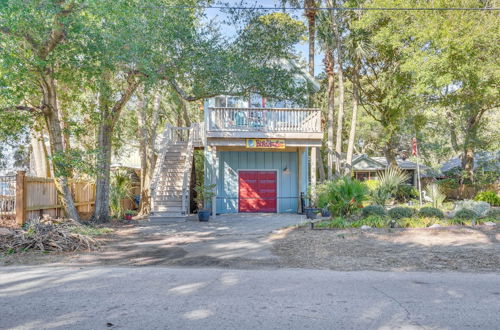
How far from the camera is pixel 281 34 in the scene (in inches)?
552

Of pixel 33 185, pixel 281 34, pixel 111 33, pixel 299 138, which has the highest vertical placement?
pixel 281 34

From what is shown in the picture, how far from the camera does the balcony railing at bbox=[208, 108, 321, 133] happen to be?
16.2m

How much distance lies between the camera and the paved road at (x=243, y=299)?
3924 mm

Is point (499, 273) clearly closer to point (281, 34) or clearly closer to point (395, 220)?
point (395, 220)

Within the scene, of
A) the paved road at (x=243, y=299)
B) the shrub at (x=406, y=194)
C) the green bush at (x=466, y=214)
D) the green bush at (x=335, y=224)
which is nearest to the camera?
the paved road at (x=243, y=299)

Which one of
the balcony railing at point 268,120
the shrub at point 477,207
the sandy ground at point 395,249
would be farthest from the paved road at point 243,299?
the balcony railing at point 268,120

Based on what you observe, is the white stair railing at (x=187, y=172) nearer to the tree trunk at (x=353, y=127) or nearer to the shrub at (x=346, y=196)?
the shrub at (x=346, y=196)

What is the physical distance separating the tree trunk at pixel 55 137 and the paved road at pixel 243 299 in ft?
19.6

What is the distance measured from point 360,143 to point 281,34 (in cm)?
3169

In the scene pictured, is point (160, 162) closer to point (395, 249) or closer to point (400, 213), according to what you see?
point (400, 213)

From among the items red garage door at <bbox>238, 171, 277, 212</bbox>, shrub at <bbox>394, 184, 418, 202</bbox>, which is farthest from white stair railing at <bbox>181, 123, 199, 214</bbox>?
shrub at <bbox>394, 184, 418, 202</bbox>

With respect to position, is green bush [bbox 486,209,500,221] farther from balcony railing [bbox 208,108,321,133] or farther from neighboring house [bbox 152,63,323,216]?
balcony railing [bbox 208,108,321,133]

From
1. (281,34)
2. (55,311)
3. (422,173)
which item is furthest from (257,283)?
(422,173)

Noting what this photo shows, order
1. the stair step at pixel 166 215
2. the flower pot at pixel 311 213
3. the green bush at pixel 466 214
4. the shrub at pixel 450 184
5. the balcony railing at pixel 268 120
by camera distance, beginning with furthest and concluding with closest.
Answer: the shrub at pixel 450 184 < the balcony railing at pixel 268 120 < the flower pot at pixel 311 213 < the stair step at pixel 166 215 < the green bush at pixel 466 214
